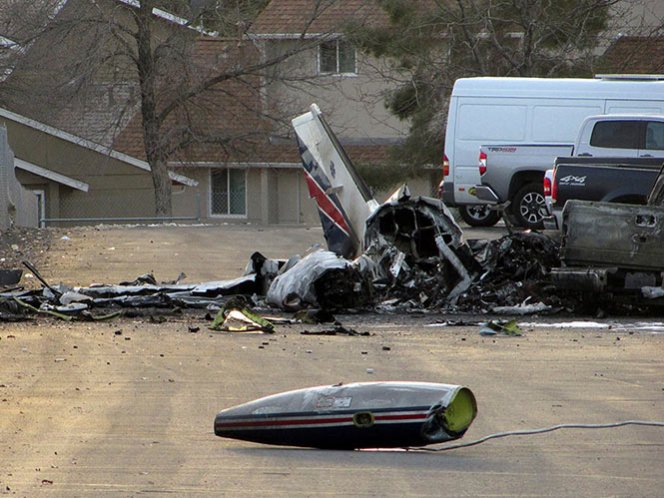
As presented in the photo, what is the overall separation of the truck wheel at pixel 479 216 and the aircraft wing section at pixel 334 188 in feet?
21.6

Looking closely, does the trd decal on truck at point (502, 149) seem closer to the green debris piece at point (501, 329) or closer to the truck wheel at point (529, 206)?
the truck wheel at point (529, 206)

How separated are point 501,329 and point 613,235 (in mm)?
1863

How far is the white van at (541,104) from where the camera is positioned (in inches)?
949

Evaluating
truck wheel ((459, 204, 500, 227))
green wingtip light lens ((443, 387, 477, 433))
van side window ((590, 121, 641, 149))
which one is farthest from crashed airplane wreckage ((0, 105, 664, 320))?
truck wheel ((459, 204, 500, 227))

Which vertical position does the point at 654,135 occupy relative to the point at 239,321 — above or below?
above

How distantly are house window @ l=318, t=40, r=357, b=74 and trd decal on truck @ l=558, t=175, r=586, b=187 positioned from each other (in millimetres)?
24336

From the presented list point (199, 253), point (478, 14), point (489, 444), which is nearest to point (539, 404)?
point (489, 444)

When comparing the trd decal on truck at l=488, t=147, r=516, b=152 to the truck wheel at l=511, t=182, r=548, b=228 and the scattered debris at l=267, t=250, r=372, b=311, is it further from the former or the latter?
the scattered debris at l=267, t=250, r=372, b=311

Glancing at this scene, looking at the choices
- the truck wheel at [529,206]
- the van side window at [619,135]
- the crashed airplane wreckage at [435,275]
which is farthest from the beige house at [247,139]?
the crashed airplane wreckage at [435,275]

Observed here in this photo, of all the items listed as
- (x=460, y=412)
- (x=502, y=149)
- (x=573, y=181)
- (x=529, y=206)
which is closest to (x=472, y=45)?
(x=502, y=149)

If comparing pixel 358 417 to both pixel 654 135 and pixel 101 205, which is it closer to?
pixel 654 135

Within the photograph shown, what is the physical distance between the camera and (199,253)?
71.1ft

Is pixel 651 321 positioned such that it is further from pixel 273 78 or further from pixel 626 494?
pixel 273 78

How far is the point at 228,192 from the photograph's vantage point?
4419 cm
